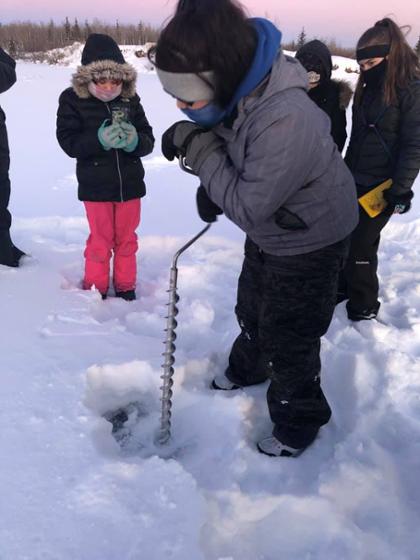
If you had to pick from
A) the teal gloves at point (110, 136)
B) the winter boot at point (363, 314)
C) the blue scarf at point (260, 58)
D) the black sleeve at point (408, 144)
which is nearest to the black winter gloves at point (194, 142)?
the blue scarf at point (260, 58)

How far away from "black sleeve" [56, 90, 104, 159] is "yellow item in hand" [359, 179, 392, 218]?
162 centimetres

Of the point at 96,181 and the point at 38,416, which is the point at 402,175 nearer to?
the point at 96,181

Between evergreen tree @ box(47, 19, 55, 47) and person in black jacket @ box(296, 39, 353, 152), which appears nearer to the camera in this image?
person in black jacket @ box(296, 39, 353, 152)

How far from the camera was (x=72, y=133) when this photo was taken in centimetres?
284

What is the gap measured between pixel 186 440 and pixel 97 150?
177cm

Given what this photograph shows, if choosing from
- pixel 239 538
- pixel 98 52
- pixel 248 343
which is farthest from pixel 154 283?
pixel 239 538

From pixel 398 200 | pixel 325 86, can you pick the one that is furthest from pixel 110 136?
pixel 398 200

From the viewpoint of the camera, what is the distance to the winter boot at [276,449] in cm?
208

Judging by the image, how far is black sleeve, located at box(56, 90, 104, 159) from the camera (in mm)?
2809

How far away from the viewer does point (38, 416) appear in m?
1.95

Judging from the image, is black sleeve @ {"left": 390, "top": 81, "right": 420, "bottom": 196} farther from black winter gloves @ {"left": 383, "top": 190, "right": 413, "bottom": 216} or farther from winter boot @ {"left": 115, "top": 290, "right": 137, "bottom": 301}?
winter boot @ {"left": 115, "top": 290, "right": 137, "bottom": 301}

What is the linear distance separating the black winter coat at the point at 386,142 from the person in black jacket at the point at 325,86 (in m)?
0.11

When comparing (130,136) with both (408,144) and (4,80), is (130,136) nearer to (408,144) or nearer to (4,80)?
(4,80)

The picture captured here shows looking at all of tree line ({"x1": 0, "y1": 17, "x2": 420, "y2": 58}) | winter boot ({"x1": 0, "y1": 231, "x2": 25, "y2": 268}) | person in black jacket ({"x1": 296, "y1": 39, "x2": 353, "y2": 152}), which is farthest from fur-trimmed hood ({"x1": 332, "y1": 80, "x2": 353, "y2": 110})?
tree line ({"x1": 0, "y1": 17, "x2": 420, "y2": 58})
